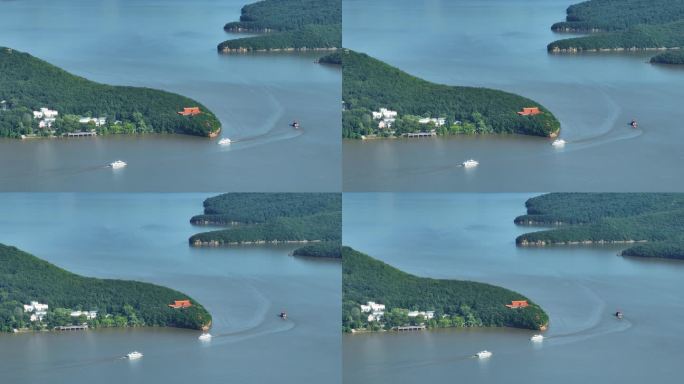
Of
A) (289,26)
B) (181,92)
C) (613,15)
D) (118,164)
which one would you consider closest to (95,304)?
(118,164)

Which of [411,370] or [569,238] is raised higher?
[569,238]

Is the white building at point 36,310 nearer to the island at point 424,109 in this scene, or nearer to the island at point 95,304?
the island at point 95,304

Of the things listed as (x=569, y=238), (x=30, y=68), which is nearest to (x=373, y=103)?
(x=569, y=238)

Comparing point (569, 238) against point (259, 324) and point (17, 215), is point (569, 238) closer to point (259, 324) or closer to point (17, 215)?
point (259, 324)

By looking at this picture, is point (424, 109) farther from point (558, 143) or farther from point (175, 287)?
point (175, 287)

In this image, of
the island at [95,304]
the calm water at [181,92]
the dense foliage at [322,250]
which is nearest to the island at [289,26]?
the calm water at [181,92]
